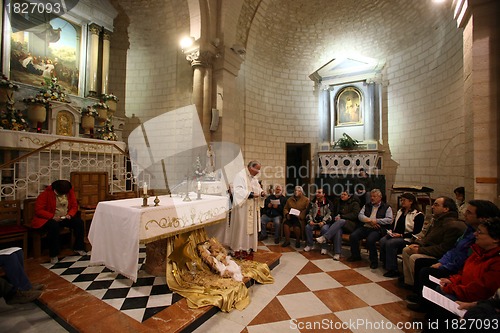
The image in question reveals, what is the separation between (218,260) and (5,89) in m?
6.42

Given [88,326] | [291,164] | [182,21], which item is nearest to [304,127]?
[291,164]

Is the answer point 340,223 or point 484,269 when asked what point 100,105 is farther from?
point 484,269

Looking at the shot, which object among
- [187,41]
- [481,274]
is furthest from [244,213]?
[187,41]

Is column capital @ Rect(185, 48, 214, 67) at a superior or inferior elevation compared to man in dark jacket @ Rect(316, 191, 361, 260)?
superior

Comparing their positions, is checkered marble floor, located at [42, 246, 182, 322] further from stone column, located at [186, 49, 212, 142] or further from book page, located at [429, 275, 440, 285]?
stone column, located at [186, 49, 212, 142]

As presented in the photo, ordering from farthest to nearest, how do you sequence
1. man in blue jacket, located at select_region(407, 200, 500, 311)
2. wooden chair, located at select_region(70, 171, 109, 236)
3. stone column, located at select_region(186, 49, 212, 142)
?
1. stone column, located at select_region(186, 49, 212, 142)
2. wooden chair, located at select_region(70, 171, 109, 236)
3. man in blue jacket, located at select_region(407, 200, 500, 311)

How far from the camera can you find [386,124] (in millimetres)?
8086

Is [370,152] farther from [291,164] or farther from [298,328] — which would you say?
[298,328]

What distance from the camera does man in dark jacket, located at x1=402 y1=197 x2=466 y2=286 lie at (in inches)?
121

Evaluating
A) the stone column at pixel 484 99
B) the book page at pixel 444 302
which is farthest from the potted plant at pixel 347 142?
the book page at pixel 444 302

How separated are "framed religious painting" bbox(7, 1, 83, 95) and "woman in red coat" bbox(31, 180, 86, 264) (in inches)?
166

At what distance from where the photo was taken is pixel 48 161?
5.71 meters

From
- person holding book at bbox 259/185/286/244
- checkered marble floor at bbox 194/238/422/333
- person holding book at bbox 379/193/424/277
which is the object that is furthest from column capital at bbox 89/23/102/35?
person holding book at bbox 379/193/424/277

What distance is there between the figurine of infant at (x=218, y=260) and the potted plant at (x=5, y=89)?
19.7ft
